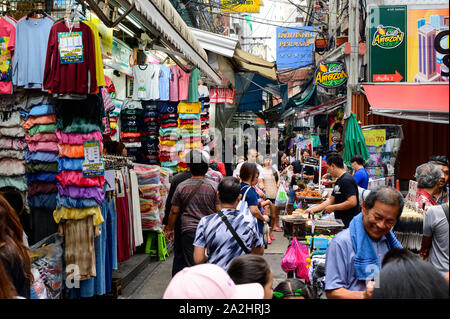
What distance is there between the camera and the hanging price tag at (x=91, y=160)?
465 cm

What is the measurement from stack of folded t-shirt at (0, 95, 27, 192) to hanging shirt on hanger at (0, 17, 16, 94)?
184mm

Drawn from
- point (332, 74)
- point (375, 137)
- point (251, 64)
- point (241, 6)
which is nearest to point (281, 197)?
point (375, 137)

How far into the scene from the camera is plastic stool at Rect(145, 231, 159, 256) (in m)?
7.83

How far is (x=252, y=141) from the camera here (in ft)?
68.8

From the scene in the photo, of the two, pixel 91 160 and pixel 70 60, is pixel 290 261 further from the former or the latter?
pixel 70 60

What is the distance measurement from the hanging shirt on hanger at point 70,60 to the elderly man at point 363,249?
10.5ft

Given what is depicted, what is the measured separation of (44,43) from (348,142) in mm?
7007

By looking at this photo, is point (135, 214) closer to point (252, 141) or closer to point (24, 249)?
point (24, 249)

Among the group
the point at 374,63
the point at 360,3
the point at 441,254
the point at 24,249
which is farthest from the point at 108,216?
the point at 360,3

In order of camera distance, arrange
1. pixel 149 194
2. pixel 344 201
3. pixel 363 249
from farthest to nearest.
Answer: pixel 149 194, pixel 344 201, pixel 363 249

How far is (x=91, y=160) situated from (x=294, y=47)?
570 inches

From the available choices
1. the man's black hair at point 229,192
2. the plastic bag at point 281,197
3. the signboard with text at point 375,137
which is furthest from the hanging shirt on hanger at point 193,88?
the man's black hair at point 229,192

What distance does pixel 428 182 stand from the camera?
4371 millimetres

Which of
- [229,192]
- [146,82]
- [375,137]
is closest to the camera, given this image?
[229,192]
